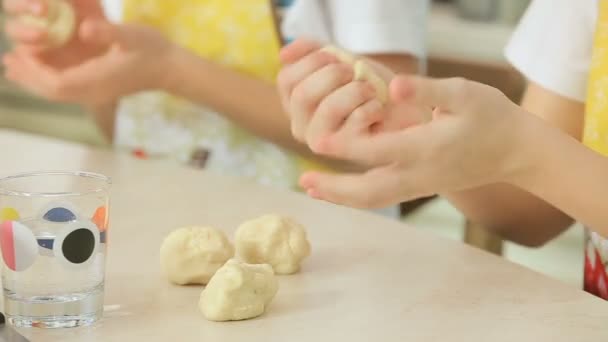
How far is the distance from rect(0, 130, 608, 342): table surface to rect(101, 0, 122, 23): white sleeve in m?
0.48

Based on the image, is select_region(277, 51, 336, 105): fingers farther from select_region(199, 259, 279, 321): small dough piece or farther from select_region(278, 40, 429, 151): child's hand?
select_region(199, 259, 279, 321): small dough piece

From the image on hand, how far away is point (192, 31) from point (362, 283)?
69cm

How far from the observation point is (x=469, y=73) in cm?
200

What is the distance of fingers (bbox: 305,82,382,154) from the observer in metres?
0.63

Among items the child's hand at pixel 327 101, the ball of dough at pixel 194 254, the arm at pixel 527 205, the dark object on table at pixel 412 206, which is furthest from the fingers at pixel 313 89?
the dark object on table at pixel 412 206

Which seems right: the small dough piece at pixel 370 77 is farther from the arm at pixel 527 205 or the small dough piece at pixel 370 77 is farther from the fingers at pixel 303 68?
the arm at pixel 527 205

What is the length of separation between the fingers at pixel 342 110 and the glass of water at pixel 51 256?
0.50ft

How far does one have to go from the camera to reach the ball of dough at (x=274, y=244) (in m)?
0.70

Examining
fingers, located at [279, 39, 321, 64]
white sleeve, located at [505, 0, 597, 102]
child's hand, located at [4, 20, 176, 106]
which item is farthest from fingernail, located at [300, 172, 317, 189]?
child's hand, located at [4, 20, 176, 106]

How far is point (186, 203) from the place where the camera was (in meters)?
0.90

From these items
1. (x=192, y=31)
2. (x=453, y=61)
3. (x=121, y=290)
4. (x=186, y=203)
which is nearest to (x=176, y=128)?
(x=192, y=31)

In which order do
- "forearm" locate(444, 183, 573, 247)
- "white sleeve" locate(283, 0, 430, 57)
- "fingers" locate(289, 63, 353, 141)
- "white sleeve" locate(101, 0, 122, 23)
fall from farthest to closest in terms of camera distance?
"white sleeve" locate(101, 0, 122, 23)
"white sleeve" locate(283, 0, 430, 57)
"forearm" locate(444, 183, 573, 247)
"fingers" locate(289, 63, 353, 141)

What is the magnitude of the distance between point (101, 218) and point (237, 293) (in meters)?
0.10

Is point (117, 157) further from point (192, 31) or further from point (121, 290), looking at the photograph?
point (121, 290)
